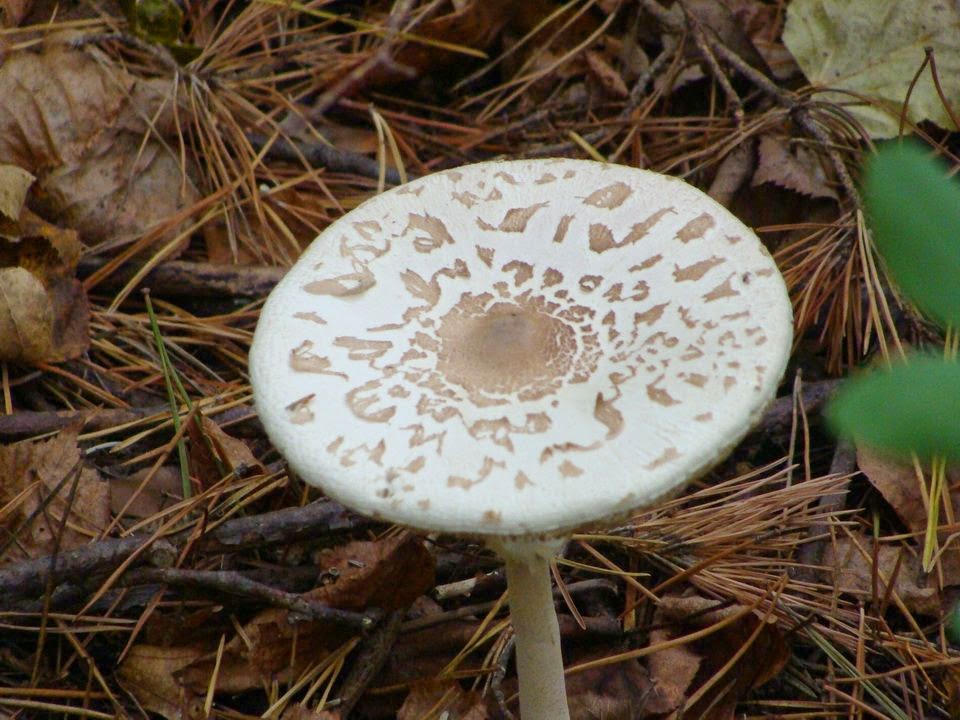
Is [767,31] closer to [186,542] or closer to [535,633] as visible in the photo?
[535,633]

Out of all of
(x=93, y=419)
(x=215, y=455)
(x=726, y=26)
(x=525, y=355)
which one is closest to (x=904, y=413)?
(x=525, y=355)

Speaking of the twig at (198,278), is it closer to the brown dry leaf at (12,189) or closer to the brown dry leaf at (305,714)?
the brown dry leaf at (12,189)

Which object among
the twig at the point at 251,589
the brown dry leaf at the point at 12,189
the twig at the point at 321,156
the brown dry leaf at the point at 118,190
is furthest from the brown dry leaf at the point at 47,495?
the twig at the point at 321,156

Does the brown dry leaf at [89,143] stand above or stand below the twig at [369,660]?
above

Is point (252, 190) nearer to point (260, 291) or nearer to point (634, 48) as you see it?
point (260, 291)

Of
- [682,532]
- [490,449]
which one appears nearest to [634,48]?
[682,532]
